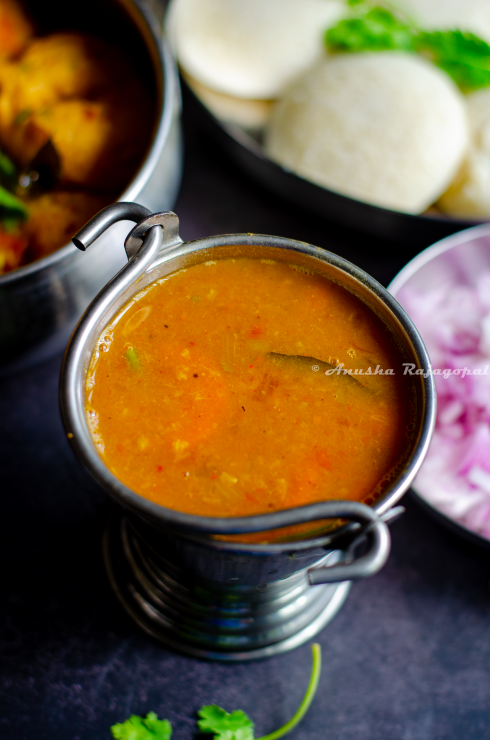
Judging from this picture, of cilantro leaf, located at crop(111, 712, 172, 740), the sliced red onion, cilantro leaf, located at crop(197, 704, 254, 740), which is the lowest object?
cilantro leaf, located at crop(111, 712, 172, 740)

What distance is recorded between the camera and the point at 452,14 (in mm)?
1808

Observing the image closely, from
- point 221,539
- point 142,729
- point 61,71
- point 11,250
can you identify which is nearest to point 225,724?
point 142,729

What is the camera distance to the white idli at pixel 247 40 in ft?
5.49

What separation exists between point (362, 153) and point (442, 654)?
1.23 meters

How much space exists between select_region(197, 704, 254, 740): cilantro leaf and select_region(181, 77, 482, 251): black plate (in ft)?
3.78

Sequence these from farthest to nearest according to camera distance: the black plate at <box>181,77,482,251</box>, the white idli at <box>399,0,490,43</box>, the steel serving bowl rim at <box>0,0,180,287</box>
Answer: the white idli at <box>399,0,490,43</box>
the black plate at <box>181,77,482,251</box>
the steel serving bowl rim at <box>0,0,180,287</box>

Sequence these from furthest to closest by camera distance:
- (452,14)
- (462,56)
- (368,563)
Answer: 1. (452,14)
2. (462,56)
3. (368,563)

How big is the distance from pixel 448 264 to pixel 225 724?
118cm

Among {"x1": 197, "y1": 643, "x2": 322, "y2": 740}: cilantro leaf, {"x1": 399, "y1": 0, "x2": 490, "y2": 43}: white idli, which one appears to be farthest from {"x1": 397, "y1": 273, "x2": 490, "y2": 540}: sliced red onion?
{"x1": 399, "y1": 0, "x2": 490, "y2": 43}: white idli

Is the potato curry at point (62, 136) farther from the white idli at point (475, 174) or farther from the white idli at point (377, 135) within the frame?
the white idli at point (475, 174)

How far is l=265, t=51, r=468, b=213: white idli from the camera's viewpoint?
152cm

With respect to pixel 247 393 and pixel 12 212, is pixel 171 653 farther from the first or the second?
pixel 12 212

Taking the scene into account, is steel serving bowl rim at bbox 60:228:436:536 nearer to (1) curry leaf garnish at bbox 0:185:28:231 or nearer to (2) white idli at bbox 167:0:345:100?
(1) curry leaf garnish at bbox 0:185:28:231

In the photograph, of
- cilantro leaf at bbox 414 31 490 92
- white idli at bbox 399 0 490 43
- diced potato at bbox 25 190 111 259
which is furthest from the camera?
white idli at bbox 399 0 490 43
